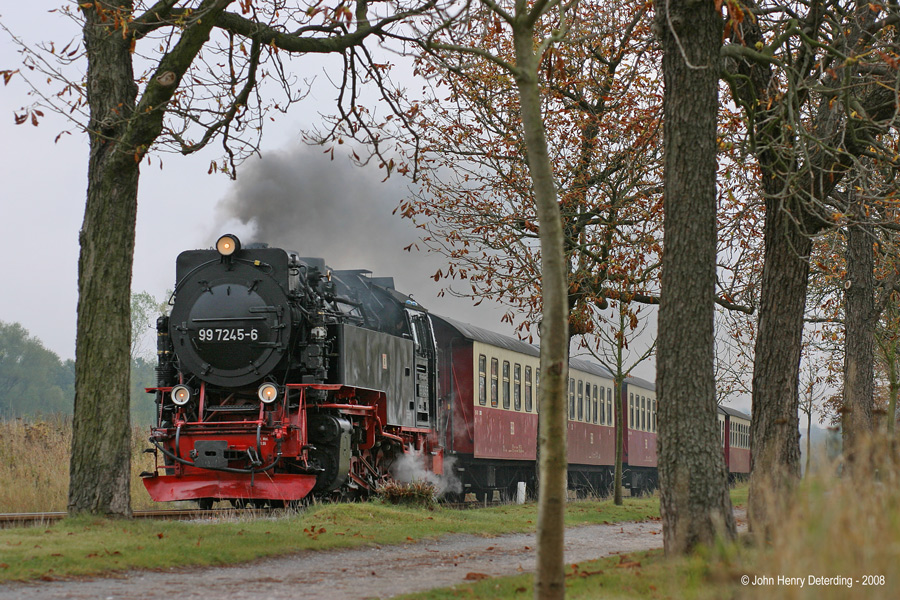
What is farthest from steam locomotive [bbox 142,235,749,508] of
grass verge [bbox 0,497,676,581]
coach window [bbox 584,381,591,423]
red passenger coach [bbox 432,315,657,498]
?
coach window [bbox 584,381,591,423]

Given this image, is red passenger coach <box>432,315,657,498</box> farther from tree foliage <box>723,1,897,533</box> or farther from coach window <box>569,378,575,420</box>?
tree foliage <box>723,1,897,533</box>

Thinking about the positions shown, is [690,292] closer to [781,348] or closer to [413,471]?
[781,348]

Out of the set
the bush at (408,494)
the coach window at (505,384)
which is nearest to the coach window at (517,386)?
the coach window at (505,384)

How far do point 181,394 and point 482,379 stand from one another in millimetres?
8383

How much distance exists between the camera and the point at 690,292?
28.3 feet

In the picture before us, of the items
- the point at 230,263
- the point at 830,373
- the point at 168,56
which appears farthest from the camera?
the point at 830,373

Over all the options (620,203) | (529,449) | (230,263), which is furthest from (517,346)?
(230,263)

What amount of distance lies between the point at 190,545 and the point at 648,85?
34.2 ft

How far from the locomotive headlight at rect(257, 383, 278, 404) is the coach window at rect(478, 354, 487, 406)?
7.80 meters

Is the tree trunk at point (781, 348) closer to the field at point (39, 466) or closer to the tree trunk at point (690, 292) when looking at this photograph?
the tree trunk at point (690, 292)

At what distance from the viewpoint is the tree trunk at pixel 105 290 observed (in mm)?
10570

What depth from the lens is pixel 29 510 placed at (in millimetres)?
15227

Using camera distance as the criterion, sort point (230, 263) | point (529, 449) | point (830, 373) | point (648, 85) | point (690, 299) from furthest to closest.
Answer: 1. point (830, 373)
2. point (529, 449)
3. point (648, 85)
4. point (230, 263)
5. point (690, 299)

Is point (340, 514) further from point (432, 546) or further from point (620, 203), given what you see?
point (620, 203)
